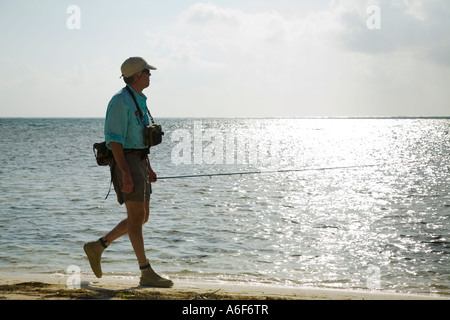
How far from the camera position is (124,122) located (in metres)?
4.64

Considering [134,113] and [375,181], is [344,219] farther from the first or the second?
[375,181]

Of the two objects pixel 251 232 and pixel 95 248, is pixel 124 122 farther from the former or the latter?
pixel 251 232

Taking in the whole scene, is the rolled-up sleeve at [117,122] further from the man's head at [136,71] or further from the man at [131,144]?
the man's head at [136,71]

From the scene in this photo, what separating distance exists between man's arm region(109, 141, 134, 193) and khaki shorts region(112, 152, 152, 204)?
0.31 ft

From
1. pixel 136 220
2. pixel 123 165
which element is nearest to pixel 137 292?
pixel 136 220

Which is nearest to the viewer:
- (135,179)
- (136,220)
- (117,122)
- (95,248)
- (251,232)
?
(117,122)

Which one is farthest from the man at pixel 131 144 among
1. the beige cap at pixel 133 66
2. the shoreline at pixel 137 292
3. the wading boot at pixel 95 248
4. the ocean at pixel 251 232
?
the ocean at pixel 251 232

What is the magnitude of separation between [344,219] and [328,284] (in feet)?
15.7

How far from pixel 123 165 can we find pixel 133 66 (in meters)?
0.97

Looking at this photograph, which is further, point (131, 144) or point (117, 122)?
point (131, 144)

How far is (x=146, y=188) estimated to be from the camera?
483cm

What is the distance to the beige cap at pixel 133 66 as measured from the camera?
4.81 metres

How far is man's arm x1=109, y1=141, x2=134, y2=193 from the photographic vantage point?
4613 mm
